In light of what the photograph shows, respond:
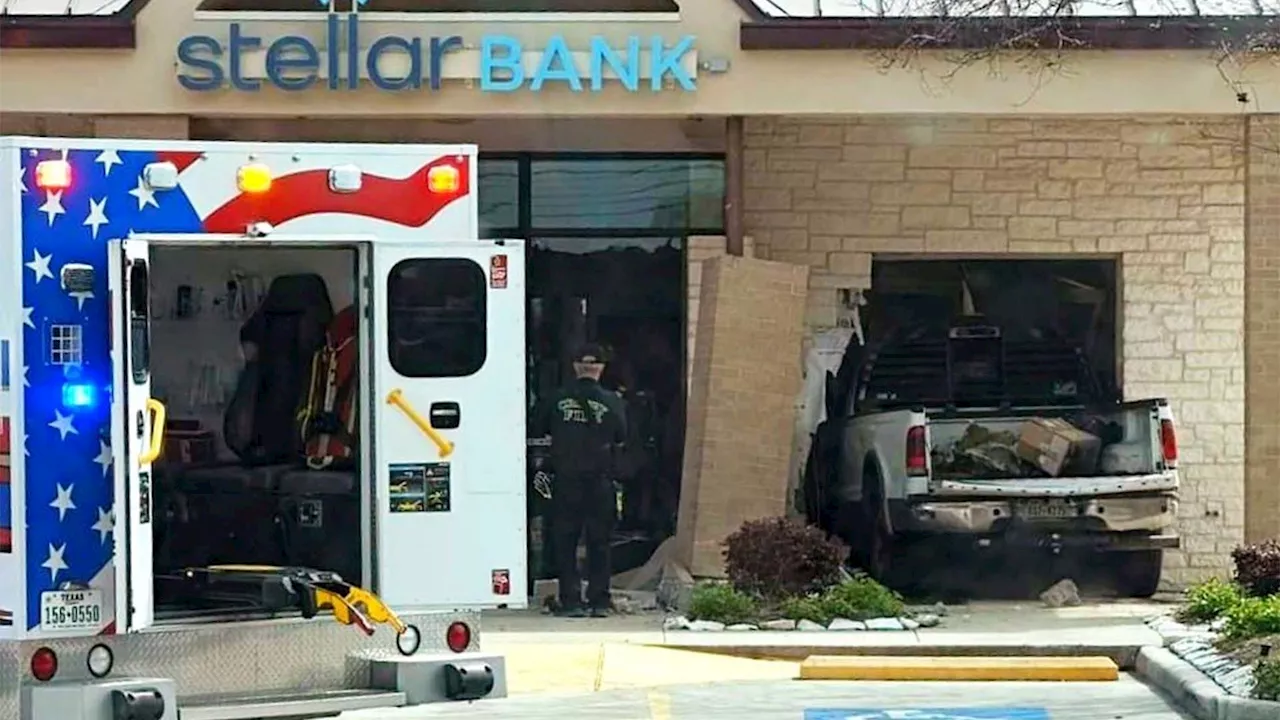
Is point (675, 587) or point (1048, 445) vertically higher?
point (1048, 445)

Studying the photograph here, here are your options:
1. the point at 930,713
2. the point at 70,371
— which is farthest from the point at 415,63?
the point at 70,371

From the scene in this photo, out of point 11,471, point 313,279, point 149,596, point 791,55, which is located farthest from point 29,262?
point 791,55

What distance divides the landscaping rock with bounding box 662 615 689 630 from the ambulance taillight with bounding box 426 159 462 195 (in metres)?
5.43

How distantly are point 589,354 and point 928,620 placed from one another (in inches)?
121

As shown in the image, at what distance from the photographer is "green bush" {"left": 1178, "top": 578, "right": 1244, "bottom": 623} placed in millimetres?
13742

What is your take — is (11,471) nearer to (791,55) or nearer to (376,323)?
(376,323)

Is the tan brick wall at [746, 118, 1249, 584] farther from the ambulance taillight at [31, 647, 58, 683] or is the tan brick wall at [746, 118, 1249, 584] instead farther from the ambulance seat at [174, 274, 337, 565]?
the ambulance taillight at [31, 647, 58, 683]

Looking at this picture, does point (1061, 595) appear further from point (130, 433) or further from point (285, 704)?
point (130, 433)

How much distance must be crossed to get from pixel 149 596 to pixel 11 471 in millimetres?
735

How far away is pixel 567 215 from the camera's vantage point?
16.9 metres

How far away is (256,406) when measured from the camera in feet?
34.6

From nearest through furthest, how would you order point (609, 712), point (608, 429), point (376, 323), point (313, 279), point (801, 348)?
point (376, 323), point (313, 279), point (609, 712), point (608, 429), point (801, 348)

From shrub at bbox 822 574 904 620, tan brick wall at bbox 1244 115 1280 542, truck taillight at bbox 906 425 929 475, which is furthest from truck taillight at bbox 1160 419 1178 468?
shrub at bbox 822 574 904 620

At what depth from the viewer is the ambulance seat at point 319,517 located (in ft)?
31.7
